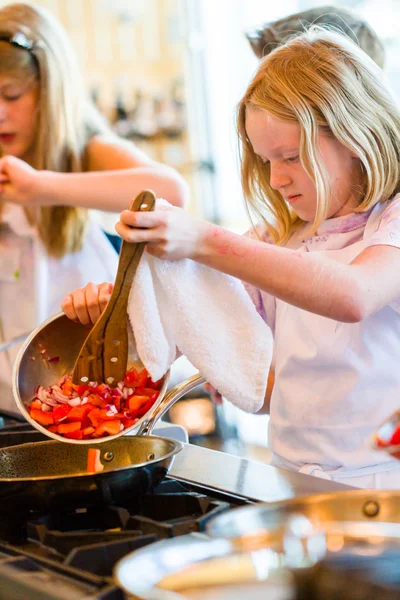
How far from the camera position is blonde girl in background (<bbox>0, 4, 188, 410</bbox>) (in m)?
1.64

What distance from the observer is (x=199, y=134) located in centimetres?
412

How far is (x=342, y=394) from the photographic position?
4.01ft

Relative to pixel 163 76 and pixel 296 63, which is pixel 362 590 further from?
pixel 163 76

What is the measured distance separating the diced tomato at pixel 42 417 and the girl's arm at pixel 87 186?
2.15 ft

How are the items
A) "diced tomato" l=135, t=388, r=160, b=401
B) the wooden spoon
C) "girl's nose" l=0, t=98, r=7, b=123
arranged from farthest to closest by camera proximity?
"girl's nose" l=0, t=98, r=7, b=123 < "diced tomato" l=135, t=388, r=160, b=401 < the wooden spoon

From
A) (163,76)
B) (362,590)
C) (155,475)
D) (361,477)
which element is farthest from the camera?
(163,76)

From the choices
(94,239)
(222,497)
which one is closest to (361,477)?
(222,497)

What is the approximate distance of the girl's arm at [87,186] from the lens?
1.62 meters

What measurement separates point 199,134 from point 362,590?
3.70 metres

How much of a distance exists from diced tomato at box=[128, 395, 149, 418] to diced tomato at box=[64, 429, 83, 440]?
3.0 inches

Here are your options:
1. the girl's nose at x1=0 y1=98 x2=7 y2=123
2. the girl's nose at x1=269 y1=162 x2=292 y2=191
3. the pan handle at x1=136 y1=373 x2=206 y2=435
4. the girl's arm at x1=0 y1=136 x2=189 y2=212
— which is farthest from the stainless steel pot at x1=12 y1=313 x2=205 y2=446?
the girl's nose at x1=0 y1=98 x2=7 y2=123

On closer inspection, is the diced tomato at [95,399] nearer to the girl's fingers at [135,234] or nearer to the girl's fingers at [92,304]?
the girl's fingers at [92,304]

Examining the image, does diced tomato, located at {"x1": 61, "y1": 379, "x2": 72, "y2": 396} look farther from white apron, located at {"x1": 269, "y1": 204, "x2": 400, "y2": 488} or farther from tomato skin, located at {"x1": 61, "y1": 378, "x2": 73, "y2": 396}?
white apron, located at {"x1": 269, "y1": 204, "x2": 400, "y2": 488}

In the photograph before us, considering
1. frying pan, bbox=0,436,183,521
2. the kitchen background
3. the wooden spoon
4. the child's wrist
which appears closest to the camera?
frying pan, bbox=0,436,183,521
